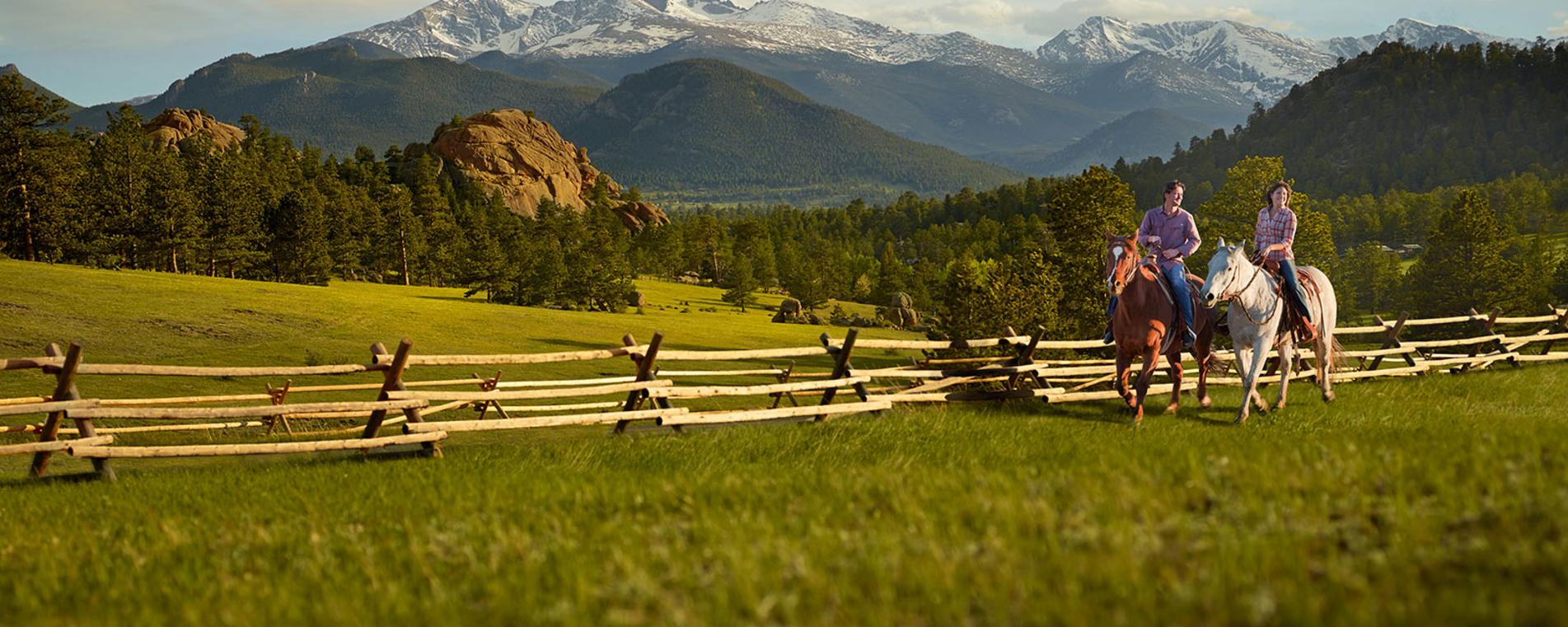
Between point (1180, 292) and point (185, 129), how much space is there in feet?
574

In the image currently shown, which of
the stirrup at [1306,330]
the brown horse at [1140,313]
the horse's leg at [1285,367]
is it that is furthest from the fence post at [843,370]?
the stirrup at [1306,330]

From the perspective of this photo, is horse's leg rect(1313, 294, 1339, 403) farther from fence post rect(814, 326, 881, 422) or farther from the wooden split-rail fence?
fence post rect(814, 326, 881, 422)

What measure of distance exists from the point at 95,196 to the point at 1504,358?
3171 inches

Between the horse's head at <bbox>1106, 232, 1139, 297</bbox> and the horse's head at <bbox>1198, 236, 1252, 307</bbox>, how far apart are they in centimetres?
94

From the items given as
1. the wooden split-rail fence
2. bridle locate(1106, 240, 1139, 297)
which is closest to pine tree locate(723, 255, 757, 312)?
the wooden split-rail fence

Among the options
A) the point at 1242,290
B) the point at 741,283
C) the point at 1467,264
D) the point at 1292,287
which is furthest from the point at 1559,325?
the point at 741,283

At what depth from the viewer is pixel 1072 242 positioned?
40.8 metres

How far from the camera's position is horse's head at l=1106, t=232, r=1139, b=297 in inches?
490

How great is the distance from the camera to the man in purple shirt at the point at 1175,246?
42.8ft

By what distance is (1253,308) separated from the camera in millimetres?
13156

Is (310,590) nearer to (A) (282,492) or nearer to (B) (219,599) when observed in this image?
(B) (219,599)

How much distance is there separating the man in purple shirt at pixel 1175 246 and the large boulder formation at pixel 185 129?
151466 mm

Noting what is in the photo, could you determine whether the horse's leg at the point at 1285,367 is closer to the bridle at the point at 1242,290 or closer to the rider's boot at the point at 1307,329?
the rider's boot at the point at 1307,329

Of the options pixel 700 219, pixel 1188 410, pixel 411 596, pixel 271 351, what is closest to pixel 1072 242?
pixel 1188 410
